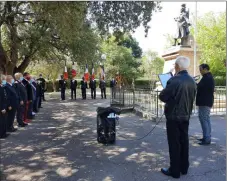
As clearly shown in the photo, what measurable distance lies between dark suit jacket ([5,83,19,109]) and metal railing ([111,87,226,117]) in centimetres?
514

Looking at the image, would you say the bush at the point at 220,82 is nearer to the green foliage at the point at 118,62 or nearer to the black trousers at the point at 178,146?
the green foliage at the point at 118,62

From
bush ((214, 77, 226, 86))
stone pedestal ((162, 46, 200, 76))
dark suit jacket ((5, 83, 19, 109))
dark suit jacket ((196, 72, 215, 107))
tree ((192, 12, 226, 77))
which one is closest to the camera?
dark suit jacket ((196, 72, 215, 107))

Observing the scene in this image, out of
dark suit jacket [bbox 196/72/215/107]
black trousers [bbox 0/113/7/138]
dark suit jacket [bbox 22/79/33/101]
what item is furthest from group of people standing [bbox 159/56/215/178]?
dark suit jacket [bbox 22/79/33/101]

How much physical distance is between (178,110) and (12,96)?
600 cm

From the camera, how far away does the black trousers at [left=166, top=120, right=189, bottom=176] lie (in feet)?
16.5

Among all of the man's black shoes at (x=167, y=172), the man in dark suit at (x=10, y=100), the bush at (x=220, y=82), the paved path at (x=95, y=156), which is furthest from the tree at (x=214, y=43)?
the man's black shoes at (x=167, y=172)

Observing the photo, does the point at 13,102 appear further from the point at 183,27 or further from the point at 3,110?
the point at 183,27

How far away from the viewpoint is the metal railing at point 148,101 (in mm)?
11969

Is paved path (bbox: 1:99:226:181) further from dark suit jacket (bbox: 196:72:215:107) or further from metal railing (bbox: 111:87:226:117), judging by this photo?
metal railing (bbox: 111:87:226:117)

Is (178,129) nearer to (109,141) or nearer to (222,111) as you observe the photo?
(109,141)

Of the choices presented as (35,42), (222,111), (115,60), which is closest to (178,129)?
(222,111)

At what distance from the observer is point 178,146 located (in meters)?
5.04

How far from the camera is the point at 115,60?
4312 centimetres

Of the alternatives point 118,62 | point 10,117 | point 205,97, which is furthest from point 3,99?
point 118,62
